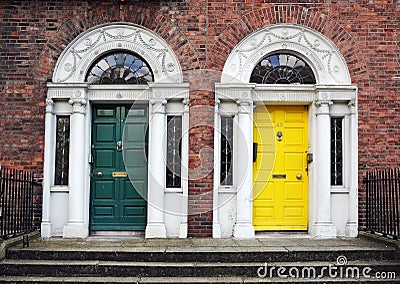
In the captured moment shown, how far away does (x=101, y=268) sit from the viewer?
6.93 meters

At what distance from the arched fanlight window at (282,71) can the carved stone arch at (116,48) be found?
57.5 inches

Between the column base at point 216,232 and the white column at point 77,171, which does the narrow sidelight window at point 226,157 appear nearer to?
the column base at point 216,232

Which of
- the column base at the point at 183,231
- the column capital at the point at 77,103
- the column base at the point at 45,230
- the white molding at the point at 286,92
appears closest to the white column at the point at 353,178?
the white molding at the point at 286,92

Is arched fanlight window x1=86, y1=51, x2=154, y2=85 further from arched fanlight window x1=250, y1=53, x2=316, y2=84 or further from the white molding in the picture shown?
arched fanlight window x1=250, y1=53, x2=316, y2=84

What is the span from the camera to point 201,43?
8898mm

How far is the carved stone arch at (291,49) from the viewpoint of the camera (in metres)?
8.92

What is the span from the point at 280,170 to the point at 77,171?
3630mm

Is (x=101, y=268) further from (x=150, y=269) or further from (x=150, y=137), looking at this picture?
(x=150, y=137)

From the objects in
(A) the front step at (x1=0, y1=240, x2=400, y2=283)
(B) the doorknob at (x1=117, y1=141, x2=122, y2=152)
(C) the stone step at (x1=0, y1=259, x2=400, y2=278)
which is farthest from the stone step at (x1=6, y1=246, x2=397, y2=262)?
(B) the doorknob at (x1=117, y1=141, x2=122, y2=152)

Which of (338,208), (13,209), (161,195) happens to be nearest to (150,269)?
(161,195)

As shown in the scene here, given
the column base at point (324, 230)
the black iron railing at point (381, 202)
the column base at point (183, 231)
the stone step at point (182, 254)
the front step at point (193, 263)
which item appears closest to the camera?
the front step at point (193, 263)

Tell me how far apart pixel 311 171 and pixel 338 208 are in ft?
2.64

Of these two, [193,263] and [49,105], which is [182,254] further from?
[49,105]

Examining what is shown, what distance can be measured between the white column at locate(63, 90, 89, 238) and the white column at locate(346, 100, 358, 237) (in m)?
4.64
